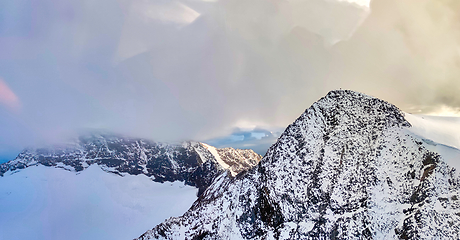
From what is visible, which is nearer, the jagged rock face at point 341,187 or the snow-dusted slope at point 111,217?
the jagged rock face at point 341,187

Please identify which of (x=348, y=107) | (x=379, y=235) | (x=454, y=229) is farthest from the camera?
(x=348, y=107)

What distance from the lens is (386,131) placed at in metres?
41.8

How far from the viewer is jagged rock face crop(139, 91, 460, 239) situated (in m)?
33.8

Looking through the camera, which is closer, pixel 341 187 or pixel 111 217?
pixel 341 187

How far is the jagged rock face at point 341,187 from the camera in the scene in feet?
111

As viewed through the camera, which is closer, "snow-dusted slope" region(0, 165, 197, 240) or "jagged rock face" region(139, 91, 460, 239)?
"jagged rock face" region(139, 91, 460, 239)

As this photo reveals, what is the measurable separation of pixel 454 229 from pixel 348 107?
2708 cm

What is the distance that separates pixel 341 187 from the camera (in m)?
40.7

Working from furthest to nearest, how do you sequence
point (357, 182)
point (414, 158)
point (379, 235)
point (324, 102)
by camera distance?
point (324, 102) < point (357, 182) < point (414, 158) < point (379, 235)

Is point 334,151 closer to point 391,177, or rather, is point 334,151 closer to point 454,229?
point 391,177

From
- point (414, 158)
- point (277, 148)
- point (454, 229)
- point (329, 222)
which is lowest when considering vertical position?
point (454, 229)

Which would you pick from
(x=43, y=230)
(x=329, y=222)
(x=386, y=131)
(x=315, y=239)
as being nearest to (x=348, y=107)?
(x=386, y=131)

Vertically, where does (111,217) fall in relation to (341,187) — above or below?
above

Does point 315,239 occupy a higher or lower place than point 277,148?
lower
